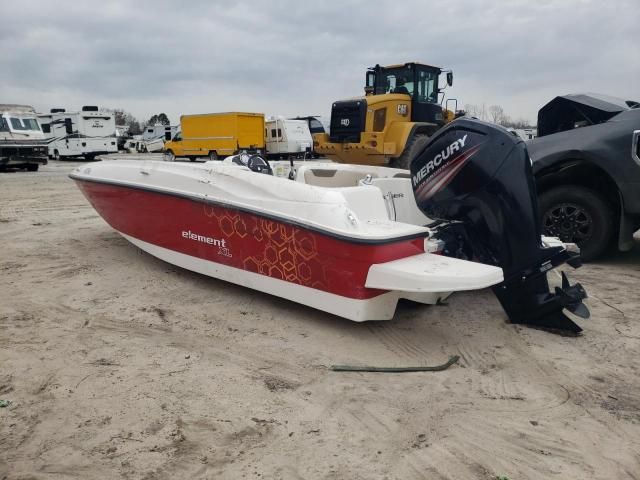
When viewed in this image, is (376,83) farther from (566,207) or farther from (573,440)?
(573,440)

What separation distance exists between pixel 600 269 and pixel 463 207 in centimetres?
243

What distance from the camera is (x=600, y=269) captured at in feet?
16.6

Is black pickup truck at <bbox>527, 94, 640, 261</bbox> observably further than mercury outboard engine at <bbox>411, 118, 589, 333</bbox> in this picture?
Yes

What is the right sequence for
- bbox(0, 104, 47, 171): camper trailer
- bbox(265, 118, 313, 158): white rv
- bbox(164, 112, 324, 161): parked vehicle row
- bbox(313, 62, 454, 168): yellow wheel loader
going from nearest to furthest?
bbox(313, 62, 454, 168): yellow wheel loader < bbox(0, 104, 47, 171): camper trailer < bbox(164, 112, 324, 161): parked vehicle row < bbox(265, 118, 313, 158): white rv

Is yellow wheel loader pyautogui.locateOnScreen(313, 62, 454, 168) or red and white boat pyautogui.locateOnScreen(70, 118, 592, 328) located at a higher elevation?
yellow wheel loader pyautogui.locateOnScreen(313, 62, 454, 168)

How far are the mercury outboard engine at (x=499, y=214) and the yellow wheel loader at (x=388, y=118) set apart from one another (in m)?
7.42

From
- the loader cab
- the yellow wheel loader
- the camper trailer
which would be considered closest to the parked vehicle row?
the camper trailer

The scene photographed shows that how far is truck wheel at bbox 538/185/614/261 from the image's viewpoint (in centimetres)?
504

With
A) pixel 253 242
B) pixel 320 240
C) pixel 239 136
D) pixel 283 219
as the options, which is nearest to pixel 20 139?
pixel 239 136

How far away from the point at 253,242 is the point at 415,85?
908cm

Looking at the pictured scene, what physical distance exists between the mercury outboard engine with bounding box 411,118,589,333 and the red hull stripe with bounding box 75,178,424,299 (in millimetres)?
351

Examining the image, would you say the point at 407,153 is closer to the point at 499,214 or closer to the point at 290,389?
the point at 499,214

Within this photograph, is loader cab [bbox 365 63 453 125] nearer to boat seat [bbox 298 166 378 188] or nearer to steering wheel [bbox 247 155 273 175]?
boat seat [bbox 298 166 378 188]

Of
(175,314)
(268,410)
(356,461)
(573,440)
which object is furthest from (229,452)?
(175,314)
